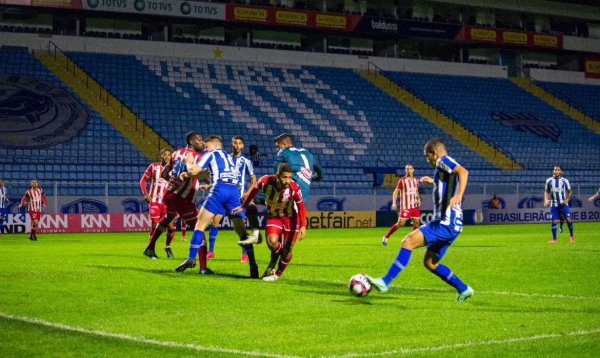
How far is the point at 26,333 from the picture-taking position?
28.3ft

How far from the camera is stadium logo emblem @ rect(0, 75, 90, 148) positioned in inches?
1571

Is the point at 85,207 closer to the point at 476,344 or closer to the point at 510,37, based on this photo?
the point at 476,344

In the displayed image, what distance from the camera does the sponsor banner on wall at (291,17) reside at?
5075 centimetres

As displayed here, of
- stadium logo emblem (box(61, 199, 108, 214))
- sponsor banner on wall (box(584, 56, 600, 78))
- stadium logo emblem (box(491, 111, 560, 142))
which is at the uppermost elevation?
sponsor banner on wall (box(584, 56, 600, 78))

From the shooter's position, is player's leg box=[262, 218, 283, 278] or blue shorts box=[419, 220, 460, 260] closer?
blue shorts box=[419, 220, 460, 260]

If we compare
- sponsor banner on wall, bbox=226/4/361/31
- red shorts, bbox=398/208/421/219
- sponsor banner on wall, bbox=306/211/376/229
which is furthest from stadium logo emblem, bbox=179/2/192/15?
red shorts, bbox=398/208/421/219

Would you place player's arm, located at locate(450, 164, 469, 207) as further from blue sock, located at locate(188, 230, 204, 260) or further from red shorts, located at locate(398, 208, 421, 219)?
→ red shorts, located at locate(398, 208, 421, 219)

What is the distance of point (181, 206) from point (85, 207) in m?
18.9

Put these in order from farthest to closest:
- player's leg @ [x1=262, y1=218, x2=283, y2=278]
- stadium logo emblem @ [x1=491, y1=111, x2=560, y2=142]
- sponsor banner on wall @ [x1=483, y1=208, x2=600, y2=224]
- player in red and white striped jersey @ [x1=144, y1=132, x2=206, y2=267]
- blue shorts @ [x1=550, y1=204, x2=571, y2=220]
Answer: stadium logo emblem @ [x1=491, y1=111, x2=560, y2=142], sponsor banner on wall @ [x1=483, y1=208, x2=600, y2=224], blue shorts @ [x1=550, y1=204, x2=571, y2=220], player in red and white striped jersey @ [x1=144, y1=132, x2=206, y2=267], player's leg @ [x1=262, y1=218, x2=283, y2=278]

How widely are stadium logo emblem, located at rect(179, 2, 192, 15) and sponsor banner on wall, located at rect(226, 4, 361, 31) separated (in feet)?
7.42

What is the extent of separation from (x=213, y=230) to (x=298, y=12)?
118 ft

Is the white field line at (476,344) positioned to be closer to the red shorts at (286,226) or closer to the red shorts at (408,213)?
the red shorts at (286,226)

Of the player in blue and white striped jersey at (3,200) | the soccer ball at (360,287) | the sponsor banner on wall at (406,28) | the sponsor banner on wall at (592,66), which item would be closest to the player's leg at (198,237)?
the soccer ball at (360,287)

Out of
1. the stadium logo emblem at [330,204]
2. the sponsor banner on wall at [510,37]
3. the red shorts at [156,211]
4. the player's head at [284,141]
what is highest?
the sponsor banner on wall at [510,37]
